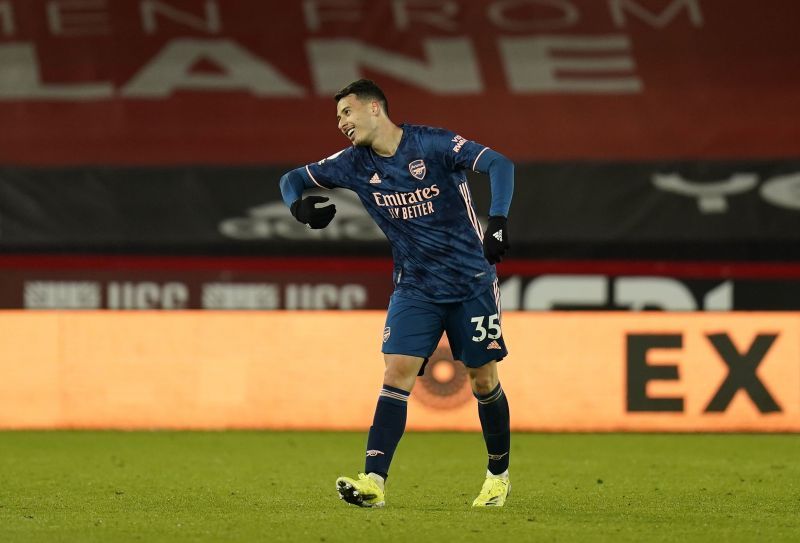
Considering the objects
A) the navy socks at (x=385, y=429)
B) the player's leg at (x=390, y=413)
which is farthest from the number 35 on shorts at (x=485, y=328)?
the navy socks at (x=385, y=429)

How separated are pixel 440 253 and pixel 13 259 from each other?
9115mm

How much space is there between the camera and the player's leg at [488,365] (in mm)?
5836

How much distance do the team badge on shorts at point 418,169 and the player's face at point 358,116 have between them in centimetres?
21

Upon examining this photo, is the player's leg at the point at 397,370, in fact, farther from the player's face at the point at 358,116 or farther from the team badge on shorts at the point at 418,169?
the player's face at the point at 358,116

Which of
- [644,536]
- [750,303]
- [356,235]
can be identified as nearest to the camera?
[644,536]

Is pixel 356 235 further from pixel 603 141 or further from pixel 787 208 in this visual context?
pixel 787 208

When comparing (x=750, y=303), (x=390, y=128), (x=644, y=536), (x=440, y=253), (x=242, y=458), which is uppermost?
(x=390, y=128)

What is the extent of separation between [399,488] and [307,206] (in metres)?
1.53

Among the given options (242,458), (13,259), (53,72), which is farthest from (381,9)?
(242,458)

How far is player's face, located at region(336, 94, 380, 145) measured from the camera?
5.79 meters

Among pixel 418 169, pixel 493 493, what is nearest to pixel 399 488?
pixel 493 493

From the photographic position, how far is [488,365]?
5.89m

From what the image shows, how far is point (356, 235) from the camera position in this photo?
14211 mm

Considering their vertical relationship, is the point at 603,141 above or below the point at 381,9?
below
